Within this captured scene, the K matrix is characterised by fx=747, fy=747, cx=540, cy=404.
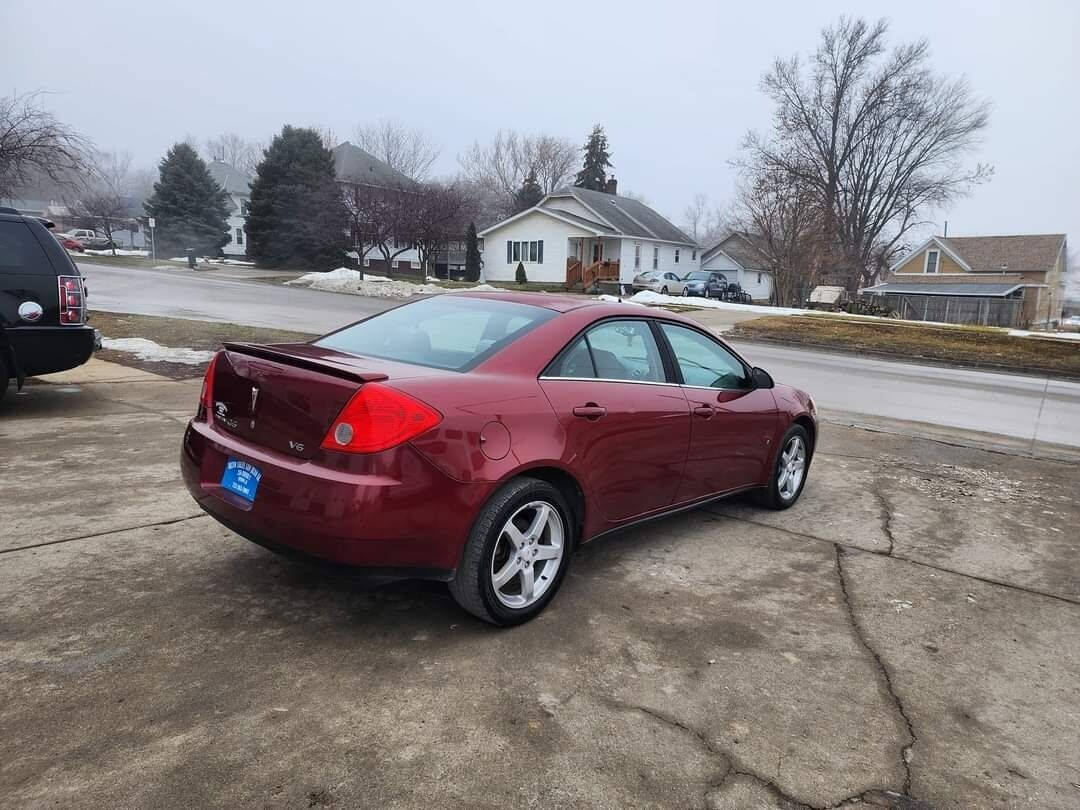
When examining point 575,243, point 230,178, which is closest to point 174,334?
point 575,243

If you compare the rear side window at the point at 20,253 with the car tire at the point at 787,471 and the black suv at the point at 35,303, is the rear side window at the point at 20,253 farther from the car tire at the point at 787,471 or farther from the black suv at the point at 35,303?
the car tire at the point at 787,471

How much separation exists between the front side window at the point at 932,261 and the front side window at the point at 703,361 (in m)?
61.9

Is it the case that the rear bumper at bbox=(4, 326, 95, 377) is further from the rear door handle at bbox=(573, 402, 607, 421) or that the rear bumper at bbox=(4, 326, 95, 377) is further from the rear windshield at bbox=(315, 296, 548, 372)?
the rear door handle at bbox=(573, 402, 607, 421)

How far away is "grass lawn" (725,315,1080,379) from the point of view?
18578 millimetres

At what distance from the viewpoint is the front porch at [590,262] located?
4381 cm

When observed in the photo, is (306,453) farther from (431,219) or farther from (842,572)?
(431,219)

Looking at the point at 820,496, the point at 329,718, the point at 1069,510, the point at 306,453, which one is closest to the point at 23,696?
the point at 329,718

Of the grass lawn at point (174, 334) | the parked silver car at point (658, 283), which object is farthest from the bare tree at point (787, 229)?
the grass lawn at point (174, 334)

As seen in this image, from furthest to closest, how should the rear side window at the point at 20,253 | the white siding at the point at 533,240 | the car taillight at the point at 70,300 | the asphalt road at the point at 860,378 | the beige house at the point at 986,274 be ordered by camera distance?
the beige house at the point at 986,274, the white siding at the point at 533,240, the asphalt road at the point at 860,378, the car taillight at the point at 70,300, the rear side window at the point at 20,253

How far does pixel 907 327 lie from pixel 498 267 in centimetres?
2800

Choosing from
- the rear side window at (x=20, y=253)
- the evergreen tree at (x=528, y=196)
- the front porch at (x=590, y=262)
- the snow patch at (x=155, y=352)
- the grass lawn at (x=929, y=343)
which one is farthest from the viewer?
the evergreen tree at (x=528, y=196)

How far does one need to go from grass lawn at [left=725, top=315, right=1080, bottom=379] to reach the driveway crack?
17029 mm

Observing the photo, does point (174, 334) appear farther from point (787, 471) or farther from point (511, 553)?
point (511, 553)

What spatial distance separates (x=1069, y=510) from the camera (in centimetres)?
587
